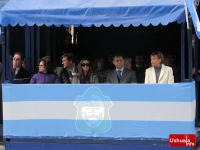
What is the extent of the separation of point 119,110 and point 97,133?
52cm

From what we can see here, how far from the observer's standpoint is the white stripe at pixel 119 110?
7.43 metres

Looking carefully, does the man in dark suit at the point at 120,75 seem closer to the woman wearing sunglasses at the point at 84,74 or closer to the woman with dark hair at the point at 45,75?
the woman wearing sunglasses at the point at 84,74

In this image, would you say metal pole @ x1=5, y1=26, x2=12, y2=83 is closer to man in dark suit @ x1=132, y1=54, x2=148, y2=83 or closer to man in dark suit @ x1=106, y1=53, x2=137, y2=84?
man in dark suit @ x1=106, y1=53, x2=137, y2=84

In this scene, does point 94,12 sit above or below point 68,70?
above

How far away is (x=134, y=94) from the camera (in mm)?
7535

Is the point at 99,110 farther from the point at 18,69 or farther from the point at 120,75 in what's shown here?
the point at 18,69

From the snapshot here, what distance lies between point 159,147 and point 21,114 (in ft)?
7.59

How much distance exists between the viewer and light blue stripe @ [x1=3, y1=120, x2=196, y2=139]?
295 inches

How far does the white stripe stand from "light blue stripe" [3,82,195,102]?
70mm

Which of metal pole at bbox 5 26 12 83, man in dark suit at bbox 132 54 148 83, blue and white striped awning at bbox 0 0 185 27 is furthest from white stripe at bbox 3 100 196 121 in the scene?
man in dark suit at bbox 132 54 148 83

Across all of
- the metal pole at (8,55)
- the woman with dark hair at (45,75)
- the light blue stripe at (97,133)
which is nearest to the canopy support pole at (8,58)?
the metal pole at (8,55)

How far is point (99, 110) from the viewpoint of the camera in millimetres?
7641

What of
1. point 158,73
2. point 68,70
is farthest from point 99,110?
point 68,70

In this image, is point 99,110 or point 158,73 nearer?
point 99,110
